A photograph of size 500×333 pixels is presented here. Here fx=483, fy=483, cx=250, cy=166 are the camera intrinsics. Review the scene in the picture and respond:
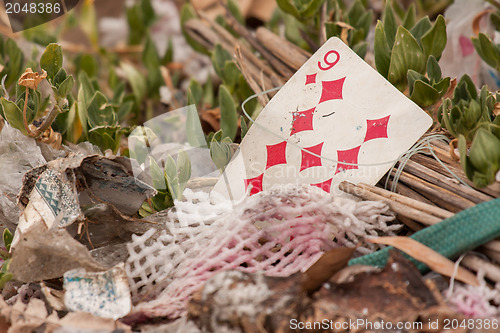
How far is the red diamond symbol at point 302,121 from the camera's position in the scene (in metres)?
0.79

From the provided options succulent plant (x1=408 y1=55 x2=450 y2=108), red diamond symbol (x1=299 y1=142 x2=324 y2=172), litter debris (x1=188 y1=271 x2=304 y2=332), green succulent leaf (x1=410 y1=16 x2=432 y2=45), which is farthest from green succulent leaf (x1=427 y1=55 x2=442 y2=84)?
litter debris (x1=188 y1=271 x2=304 y2=332)

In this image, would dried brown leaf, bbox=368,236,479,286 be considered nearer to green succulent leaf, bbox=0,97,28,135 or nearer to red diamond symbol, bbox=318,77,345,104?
red diamond symbol, bbox=318,77,345,104

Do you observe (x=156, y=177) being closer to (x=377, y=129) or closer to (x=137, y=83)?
(x=377, y=129)

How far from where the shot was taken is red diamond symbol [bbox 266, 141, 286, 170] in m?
0.79

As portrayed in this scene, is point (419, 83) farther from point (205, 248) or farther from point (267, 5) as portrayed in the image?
point (267, 5)

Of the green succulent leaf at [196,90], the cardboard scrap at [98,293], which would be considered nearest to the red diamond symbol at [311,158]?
the cardboard scrap at [98,293]

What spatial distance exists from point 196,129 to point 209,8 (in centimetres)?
78

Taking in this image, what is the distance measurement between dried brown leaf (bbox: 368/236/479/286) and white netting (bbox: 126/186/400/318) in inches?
2.4

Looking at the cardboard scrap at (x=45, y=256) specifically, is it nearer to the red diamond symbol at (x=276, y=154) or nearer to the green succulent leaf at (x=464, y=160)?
the red diamond symbol at (x=276, y=154)

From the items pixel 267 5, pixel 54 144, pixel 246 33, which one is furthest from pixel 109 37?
pixel 54 144

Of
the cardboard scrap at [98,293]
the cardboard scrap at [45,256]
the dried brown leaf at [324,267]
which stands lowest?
the cardboard scrap at [98,293]

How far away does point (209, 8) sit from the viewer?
152 centimetres

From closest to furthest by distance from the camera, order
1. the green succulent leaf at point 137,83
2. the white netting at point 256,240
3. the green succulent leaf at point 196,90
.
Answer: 1. the white netting at point 256,240
2. the green succulent leaf at point 196,90
3. the green succulent leaf at point 137,83

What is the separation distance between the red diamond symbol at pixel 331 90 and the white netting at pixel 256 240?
0.18m
